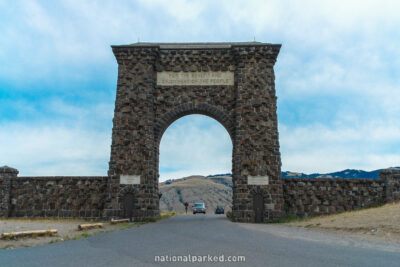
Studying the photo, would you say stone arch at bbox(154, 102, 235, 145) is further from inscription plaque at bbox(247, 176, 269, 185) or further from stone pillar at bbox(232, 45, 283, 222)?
inscription plaque at bbox(247, 176, 269, 185)

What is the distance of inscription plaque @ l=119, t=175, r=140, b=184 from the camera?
18.5 metres

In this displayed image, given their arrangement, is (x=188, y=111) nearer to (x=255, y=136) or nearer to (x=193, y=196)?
(x=255, y=136)

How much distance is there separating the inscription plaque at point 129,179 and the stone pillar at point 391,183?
13.2 meters

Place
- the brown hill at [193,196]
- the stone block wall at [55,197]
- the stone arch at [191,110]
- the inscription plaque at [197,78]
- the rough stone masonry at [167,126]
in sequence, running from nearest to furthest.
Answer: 1. the rough stone masonry at [167,126]
2. the stone block wall at [55,197]
3. the stone arch at [191,110]
4. the inscription plaque at [197,78]
5. the brown hill at [193,196]

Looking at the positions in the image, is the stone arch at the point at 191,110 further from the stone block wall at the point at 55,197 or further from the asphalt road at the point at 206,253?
the asphalt road at the point at 206,253

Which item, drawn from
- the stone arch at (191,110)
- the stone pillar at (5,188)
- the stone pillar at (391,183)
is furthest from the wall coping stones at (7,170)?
the stone pillar at (391,183)

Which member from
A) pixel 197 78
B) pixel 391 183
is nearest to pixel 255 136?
pixel 197 78

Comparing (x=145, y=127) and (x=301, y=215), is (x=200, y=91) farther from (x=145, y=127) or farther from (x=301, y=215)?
(x=301, y=215)

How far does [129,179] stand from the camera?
18516mm

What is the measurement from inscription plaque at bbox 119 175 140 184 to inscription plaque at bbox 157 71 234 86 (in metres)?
5.52

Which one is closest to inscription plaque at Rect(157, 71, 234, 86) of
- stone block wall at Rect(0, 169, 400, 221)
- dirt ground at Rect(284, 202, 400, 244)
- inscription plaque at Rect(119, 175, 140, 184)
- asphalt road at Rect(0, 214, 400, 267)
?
inscription plaque at Rect(119, 175, 140, 184)

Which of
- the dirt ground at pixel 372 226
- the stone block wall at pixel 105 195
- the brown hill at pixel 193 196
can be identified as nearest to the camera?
the dirt ground at pixel 372 226

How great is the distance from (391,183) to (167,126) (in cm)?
1261

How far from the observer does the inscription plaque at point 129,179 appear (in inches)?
727
